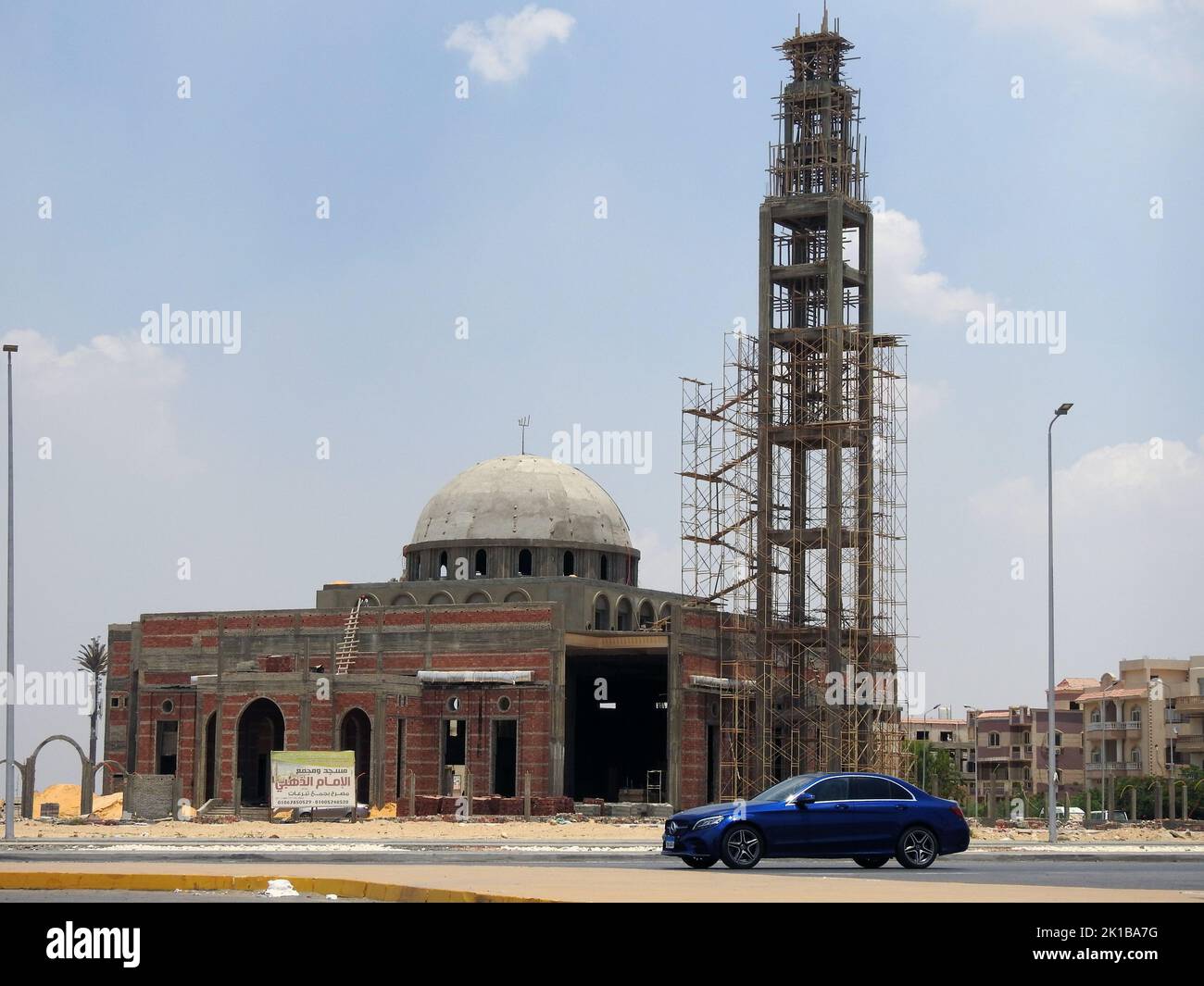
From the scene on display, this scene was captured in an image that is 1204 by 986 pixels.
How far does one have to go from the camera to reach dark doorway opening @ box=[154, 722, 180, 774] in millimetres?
80375

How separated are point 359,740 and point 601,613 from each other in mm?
12179

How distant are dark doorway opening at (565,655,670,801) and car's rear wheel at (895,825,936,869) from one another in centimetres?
5359

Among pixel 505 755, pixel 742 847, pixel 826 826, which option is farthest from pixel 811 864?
pixel 505 755

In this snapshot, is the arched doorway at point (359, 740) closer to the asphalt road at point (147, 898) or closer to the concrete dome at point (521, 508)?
the concrete dome at point (521, 508)

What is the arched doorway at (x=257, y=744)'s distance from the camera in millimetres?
77062

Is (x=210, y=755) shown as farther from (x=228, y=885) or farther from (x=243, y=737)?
(x=228, y=885)

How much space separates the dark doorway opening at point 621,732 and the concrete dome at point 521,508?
6.62 metres

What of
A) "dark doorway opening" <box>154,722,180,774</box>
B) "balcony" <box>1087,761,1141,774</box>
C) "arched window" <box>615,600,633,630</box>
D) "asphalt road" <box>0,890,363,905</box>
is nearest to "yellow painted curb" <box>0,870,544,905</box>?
"asphalt road" <box>0,890,363,905</box>

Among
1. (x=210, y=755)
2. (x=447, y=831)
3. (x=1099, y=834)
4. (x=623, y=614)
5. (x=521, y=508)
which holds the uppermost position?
(x=521, y=508)

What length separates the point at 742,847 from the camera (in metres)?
28.4

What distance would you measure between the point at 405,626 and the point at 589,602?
788 centimetres

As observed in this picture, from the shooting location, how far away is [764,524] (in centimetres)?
7519

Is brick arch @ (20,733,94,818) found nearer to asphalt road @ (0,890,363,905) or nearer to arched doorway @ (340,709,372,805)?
arched doorway @ (340,709,372,805)
